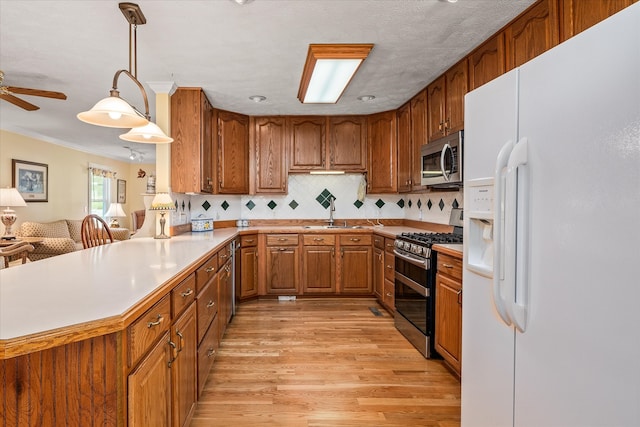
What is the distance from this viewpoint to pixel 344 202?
189 inches

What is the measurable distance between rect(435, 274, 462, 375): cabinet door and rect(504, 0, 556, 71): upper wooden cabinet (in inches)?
55.2

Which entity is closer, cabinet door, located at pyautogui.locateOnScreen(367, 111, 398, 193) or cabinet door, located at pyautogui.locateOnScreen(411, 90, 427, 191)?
cabinet door, located at pyautogui.locateOnScreen(411, 90, 427, 191)

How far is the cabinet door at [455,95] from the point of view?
2.71 metres

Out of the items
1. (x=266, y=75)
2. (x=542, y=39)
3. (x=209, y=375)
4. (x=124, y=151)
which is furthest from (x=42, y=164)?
(x=542, y=39)

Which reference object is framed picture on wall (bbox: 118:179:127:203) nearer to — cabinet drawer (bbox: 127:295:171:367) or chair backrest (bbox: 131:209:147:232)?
chair backrest (bbox: 131:209:147:232)

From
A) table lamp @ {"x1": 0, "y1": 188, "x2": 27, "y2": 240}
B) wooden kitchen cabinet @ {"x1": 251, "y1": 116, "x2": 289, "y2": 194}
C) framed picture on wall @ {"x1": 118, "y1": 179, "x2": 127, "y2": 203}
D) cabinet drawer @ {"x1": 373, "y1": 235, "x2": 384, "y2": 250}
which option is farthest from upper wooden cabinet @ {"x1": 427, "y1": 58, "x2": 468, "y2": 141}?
framed picture on wall @ {"x1": 118, "y1": 179, "x2": 127, "y2": 203}

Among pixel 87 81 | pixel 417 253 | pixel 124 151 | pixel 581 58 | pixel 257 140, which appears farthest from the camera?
pixel 124 151

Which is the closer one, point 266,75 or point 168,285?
point 168,285

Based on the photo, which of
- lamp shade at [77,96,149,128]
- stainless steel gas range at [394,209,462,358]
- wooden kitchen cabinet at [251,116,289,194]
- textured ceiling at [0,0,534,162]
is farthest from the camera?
wooden kitchen cabinet at [251,116,289,194]

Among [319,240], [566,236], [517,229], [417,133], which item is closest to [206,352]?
[517,229]

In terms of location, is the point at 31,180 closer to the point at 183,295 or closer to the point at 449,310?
the point at 183,295

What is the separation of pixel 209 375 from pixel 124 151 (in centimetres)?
656

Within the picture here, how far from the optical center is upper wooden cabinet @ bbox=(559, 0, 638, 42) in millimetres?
1474

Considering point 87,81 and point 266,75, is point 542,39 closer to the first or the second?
point 266,75
